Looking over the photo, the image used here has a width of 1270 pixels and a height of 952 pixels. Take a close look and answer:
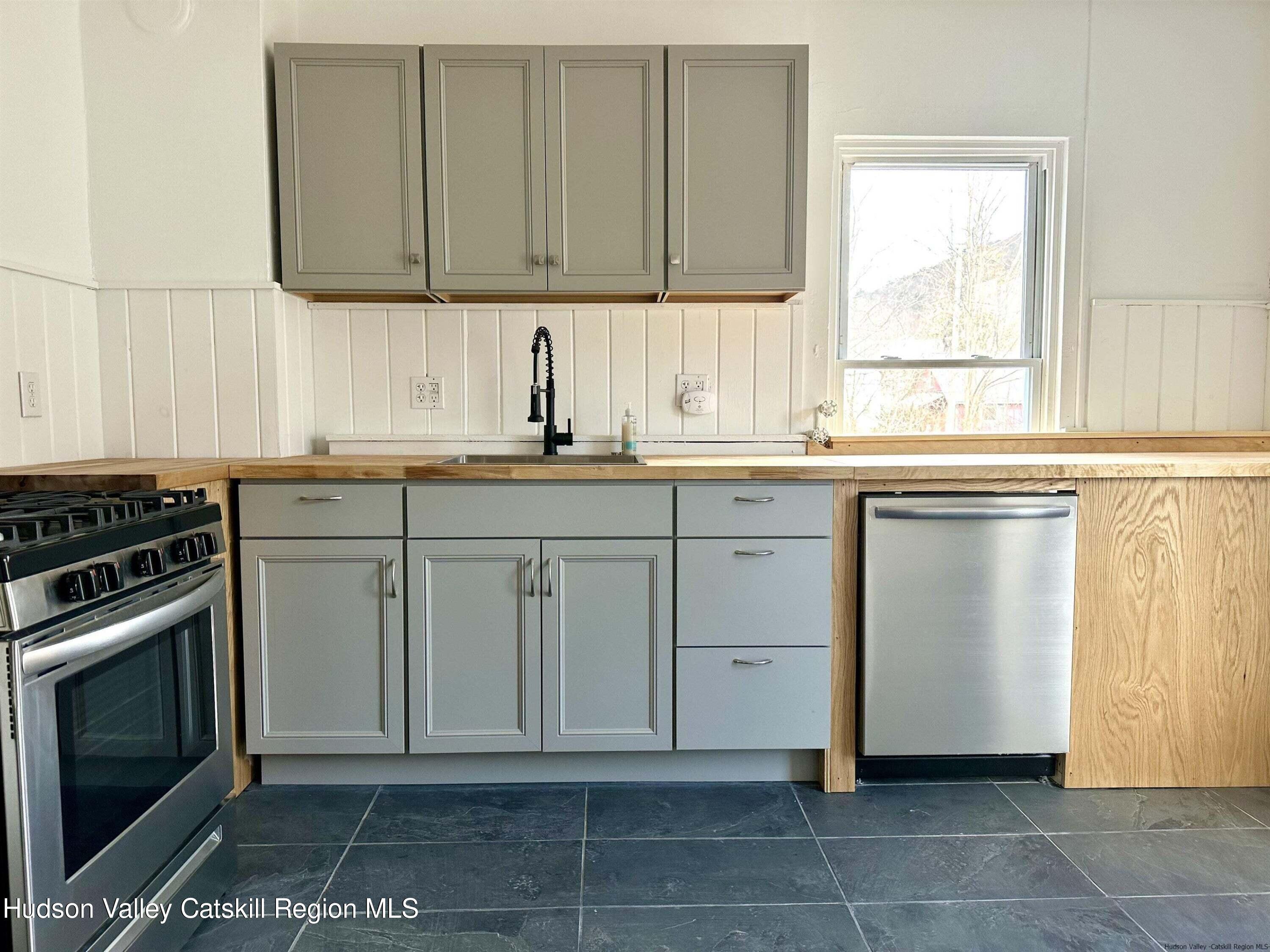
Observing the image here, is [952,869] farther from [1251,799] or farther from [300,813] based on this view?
[300,813]

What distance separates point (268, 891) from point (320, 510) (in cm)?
91

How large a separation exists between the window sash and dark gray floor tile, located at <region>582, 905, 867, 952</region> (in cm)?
182

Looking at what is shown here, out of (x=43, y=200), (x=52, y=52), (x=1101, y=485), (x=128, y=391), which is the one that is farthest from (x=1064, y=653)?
(x=52, y=52)

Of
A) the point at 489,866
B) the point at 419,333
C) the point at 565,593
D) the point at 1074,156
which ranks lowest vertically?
the point at 489,866

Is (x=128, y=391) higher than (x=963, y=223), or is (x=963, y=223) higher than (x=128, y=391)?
(x=963, y=223)

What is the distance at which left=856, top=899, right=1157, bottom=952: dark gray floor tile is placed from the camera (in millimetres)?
1519

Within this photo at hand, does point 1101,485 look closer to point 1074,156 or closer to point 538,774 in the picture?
point 1074,156

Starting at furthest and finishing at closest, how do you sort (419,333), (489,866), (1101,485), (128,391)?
(419,333)
(128,391)
(1101,485)
(489,866)

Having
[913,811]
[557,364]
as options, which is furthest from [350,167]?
[913,811]

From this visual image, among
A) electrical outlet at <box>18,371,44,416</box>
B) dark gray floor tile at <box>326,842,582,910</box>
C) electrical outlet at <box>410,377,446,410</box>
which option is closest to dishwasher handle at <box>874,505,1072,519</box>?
dark gray floor tile at <box>326,842,582,910</box>

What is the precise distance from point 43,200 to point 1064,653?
3.09m

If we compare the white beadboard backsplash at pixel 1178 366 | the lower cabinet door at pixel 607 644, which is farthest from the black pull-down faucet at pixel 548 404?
the white beadboard backsplash at pixel 1178 366

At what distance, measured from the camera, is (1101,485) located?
208 centimetres

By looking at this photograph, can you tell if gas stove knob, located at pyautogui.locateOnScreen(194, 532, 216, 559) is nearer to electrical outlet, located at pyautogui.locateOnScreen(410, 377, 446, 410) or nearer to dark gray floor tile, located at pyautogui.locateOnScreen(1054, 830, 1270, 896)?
electrical outlet, located at pyautogui.locateOnScreen(410, 377, 446, 410)
